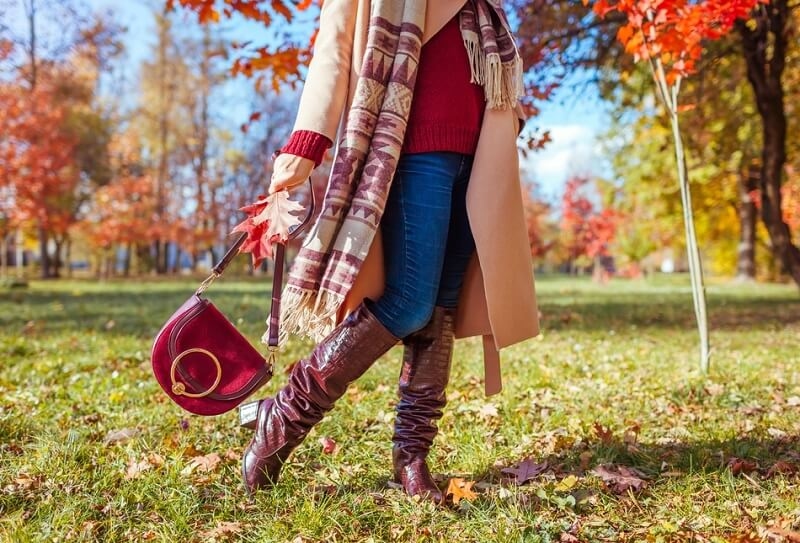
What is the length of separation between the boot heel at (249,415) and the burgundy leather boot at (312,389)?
0.12 ft

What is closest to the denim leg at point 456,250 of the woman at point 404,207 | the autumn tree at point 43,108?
the woman at point 404,207

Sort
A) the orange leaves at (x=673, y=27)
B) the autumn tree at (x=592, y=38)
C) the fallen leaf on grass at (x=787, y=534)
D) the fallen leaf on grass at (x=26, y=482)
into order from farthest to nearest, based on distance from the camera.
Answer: the autumn tree at (x=592, y=38) → the orange leaves at (x=673, y=27) → the fallen leaf on grass at (x=26, y=482) → the fallen leaf on grass at (x=787, y=534)

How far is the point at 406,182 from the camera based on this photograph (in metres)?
2.02

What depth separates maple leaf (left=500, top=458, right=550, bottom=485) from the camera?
231cm

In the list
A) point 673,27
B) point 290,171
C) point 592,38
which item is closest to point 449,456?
point 290,171

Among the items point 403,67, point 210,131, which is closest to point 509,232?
point 403,67

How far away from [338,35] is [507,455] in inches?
68.1

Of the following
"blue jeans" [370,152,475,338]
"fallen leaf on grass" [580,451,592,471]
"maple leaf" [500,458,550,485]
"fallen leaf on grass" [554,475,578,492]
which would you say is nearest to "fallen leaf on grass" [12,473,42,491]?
"blue jeans" [370,152,475,338]

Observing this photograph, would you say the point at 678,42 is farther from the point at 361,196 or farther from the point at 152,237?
the point at 152,237

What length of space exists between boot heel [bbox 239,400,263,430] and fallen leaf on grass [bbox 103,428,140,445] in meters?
0.82

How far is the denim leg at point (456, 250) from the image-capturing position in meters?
2.19

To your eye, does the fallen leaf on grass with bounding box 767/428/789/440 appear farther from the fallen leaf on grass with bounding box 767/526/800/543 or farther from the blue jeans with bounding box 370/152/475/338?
the blue jeans with bounding box 370/152/475/338

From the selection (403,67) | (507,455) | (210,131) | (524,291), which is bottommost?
(507,455)

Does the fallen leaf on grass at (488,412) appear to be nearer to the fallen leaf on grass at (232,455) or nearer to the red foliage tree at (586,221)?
the fallen leaf on grass at (232,455)
